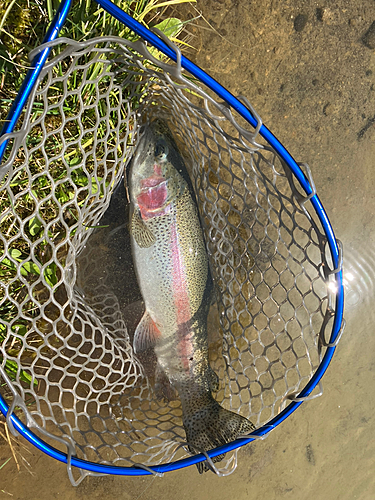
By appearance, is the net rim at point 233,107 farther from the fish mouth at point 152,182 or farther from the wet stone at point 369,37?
the wet stone at point 369,37

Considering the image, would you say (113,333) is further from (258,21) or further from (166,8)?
(258,21)

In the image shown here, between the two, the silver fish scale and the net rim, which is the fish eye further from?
the net rim

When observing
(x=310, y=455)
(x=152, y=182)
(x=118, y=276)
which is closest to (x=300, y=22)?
(x=152, y=182)

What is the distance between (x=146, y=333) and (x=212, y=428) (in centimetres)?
64

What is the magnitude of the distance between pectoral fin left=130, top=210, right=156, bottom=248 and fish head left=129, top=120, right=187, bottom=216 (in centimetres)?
6

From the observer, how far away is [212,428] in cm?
192

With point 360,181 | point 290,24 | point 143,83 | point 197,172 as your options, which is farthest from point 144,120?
point 360,181

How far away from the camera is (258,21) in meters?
2.33

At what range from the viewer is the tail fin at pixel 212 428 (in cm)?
185

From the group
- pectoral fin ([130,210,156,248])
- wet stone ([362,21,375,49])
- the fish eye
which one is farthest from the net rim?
wet stone ([362,21,375,49])

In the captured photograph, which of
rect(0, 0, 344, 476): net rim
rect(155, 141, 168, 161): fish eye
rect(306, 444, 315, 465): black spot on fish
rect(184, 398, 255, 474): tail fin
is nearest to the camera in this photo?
rect(0, 0, 344, 476): net rim

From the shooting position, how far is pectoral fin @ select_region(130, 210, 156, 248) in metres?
2.04

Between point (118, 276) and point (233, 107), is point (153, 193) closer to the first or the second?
point (118, 276)

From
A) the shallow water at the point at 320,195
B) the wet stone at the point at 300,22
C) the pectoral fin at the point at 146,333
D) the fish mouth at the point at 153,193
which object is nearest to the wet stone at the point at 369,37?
the shallow water at the point at 320,195
